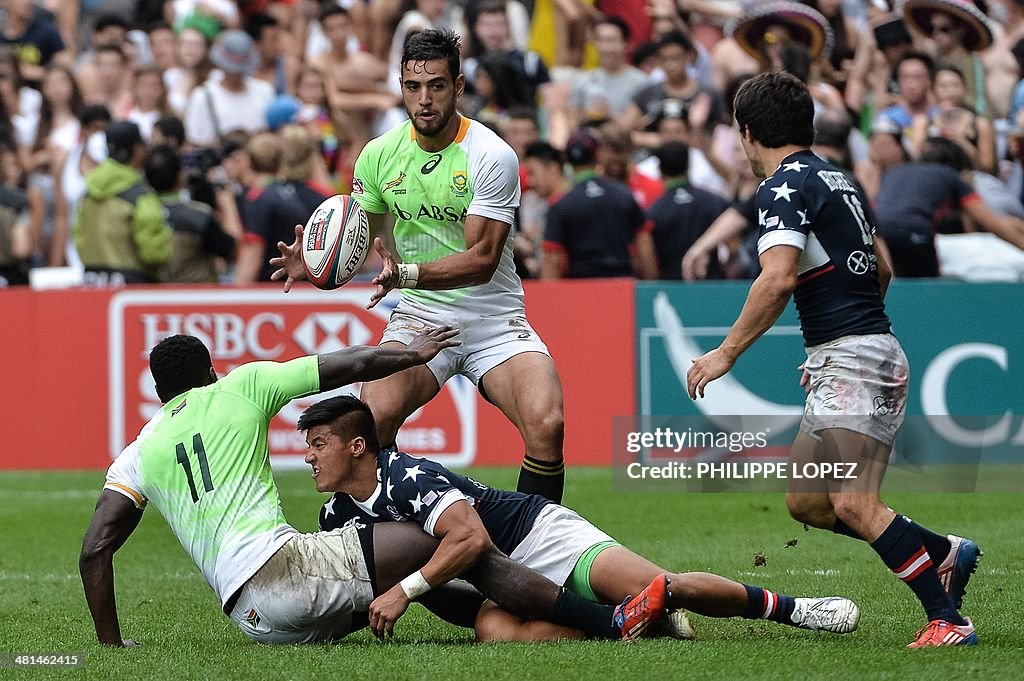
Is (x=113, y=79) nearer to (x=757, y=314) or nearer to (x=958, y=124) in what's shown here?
(x=958, y=124)

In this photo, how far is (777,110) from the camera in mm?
6547

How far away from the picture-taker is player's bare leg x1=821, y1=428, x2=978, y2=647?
6203 mm

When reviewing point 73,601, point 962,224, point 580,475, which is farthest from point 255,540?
point 962,224

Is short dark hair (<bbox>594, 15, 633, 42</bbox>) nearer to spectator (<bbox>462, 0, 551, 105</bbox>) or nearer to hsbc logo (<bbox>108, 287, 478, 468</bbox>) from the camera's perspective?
spectator (<bbox>462, 0, 551, 105</bbox>)

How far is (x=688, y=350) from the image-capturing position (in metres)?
12.7

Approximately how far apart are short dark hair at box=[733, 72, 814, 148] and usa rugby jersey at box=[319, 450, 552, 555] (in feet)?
5.83

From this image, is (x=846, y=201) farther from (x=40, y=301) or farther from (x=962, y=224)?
(x=40, y=301)

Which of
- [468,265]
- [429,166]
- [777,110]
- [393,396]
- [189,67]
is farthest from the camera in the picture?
[189,67]

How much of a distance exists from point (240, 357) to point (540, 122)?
426 cm

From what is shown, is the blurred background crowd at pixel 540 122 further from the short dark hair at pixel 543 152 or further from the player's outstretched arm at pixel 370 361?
the player's outstretched arm at pixel 370 361

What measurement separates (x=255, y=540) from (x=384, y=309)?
6.61 m

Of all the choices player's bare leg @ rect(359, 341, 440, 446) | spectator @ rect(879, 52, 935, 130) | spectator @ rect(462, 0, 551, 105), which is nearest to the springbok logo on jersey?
player's bare leg @ rect(359, 341, 440, 446)

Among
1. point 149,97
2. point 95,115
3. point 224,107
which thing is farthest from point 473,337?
point 149,97

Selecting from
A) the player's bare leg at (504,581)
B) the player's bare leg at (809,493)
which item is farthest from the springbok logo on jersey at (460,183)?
the player's bare leg at (809,493)
